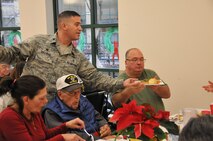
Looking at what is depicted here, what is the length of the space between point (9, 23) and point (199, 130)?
18.0 feet

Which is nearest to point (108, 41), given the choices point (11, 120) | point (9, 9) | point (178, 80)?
point (178, 80)

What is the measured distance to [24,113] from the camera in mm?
1974

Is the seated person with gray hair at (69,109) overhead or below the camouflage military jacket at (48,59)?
below

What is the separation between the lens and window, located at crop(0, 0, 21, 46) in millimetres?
5621

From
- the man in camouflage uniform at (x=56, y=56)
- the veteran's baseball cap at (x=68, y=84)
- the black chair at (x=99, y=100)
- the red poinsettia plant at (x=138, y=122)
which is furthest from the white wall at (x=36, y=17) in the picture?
the red poinsettia plant at (x=138, y=122)

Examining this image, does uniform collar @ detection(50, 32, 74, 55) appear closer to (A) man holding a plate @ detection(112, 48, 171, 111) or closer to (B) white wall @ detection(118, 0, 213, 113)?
(A) man holding a plate @ detection(112, 48, 171, 111)

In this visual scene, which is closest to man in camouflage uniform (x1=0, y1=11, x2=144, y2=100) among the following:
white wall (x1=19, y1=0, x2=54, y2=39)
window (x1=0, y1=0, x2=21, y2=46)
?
white wall (x1=19, y1=0, x2=54, y2=39)

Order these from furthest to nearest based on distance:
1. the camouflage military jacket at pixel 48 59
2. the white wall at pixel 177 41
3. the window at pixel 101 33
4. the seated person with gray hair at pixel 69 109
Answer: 1. the window at pixel 101 33
2. the white wall at pixel 177 41
3. the camouflage military jacket at pixel 48 59
4. the seated person with gray hair at pixel 69 109

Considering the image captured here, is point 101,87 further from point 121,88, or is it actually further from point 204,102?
point 204,102

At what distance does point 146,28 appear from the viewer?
370cm

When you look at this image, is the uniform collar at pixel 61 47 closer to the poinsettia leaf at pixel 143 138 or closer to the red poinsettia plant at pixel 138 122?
the red poinsettia plant at pixel 138 122

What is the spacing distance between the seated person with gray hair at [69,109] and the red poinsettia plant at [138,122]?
61 centimetres

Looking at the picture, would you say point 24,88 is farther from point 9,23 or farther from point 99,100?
point 9,23

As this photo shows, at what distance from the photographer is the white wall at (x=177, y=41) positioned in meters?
3.31
